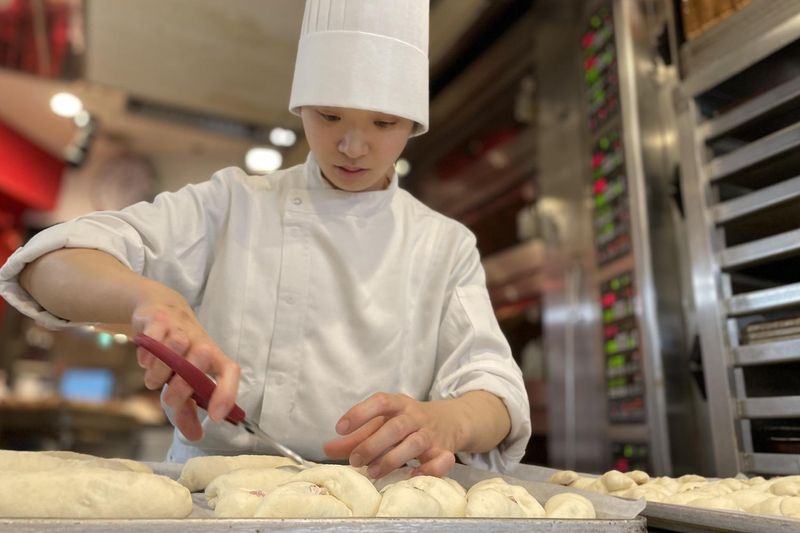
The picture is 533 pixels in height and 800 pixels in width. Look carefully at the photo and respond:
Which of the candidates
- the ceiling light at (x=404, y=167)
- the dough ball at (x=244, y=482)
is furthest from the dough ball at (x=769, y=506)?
the ceiling light at (x=404, y=167)

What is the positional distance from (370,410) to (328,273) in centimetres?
49

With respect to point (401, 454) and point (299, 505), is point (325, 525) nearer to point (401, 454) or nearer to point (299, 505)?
point (299, 505)

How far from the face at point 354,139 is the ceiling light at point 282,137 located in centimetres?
421

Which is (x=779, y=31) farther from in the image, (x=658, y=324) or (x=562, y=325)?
(x=562, y=325)

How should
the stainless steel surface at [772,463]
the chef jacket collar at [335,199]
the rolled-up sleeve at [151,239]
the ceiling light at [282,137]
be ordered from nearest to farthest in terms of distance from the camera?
the rolled-up sleeve at [151,239] < the chef jacket collar at [335,199] < the stainless steel surface at [772,463] < the ceiling light at [282,137]

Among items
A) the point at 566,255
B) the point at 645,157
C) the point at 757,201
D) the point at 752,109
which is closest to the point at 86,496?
the point at 757,201

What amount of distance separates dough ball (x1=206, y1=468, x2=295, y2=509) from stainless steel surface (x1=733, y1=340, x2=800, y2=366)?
3.94ft

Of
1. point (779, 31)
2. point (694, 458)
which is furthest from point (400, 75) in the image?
point (694, 458)

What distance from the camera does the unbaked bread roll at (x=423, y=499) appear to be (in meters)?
0.72

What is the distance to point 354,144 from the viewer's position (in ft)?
3.68

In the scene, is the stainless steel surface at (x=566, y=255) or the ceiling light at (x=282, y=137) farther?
the ceiling light at (x=282, y=137)

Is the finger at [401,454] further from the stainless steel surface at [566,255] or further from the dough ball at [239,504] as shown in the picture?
the stainless steel surface at [566,255]

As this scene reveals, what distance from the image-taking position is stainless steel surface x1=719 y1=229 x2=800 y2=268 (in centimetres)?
153

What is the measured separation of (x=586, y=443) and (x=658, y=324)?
0.75m
